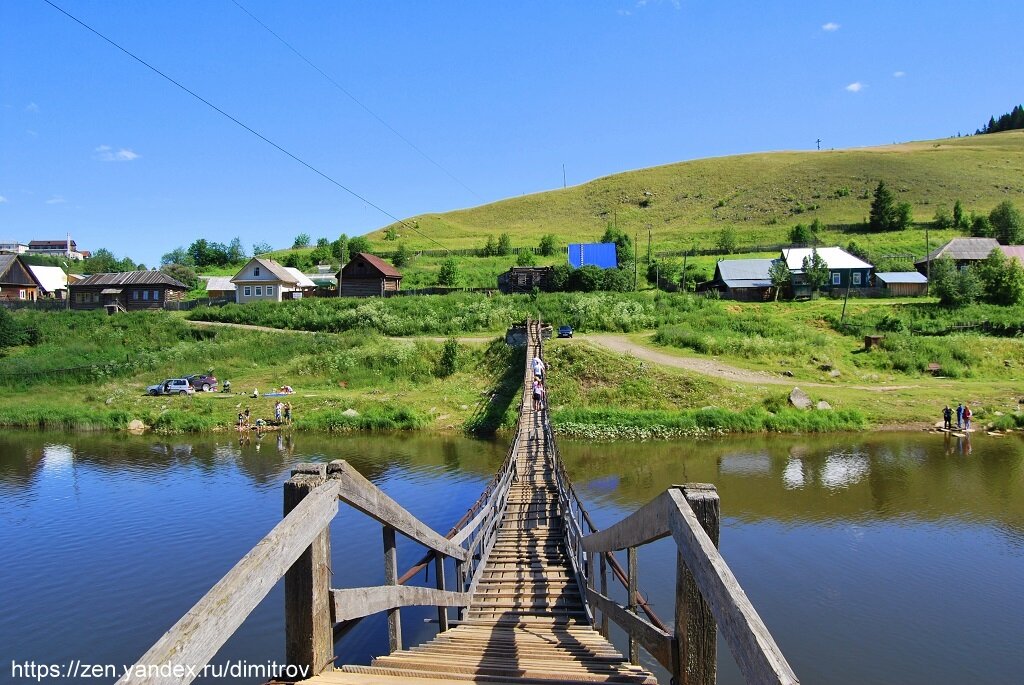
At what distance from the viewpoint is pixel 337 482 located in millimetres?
3449

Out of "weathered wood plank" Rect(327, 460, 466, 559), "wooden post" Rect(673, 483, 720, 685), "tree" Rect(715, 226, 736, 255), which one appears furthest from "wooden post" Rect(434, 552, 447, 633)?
"tree" Rect(715, 226, 736, 255)

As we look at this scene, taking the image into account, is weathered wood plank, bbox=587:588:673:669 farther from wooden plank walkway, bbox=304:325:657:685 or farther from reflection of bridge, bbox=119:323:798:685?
wooden plank walkway, bbox=304:325:657:685

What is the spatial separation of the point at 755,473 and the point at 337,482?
22.2m

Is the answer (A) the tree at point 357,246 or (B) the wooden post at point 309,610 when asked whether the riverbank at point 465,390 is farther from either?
(A) the tree at point 357,246

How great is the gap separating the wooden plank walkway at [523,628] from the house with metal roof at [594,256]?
4204 centimetres

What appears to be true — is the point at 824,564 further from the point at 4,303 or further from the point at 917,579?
the point at 4,303

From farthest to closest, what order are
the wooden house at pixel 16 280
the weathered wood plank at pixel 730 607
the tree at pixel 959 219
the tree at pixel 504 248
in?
1. the tree at pixel 504 248
2. the tree at pixel 959 219
3. the wooden house at pixel 16 280
4. the weathered wood plank at pixel 730 607

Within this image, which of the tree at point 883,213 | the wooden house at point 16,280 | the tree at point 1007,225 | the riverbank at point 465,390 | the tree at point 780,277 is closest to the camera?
the riverbank at point 465,390

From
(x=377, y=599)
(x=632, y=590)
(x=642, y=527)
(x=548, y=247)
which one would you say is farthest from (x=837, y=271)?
(x=377, y=599)

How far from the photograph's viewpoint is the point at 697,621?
3.10 meters

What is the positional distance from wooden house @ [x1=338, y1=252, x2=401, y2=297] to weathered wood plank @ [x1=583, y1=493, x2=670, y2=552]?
53.8 metres

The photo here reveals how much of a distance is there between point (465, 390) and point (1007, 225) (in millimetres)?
61339

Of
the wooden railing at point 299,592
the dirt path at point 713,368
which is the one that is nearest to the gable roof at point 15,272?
the dirt path at point 713,368

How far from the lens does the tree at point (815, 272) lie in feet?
171
